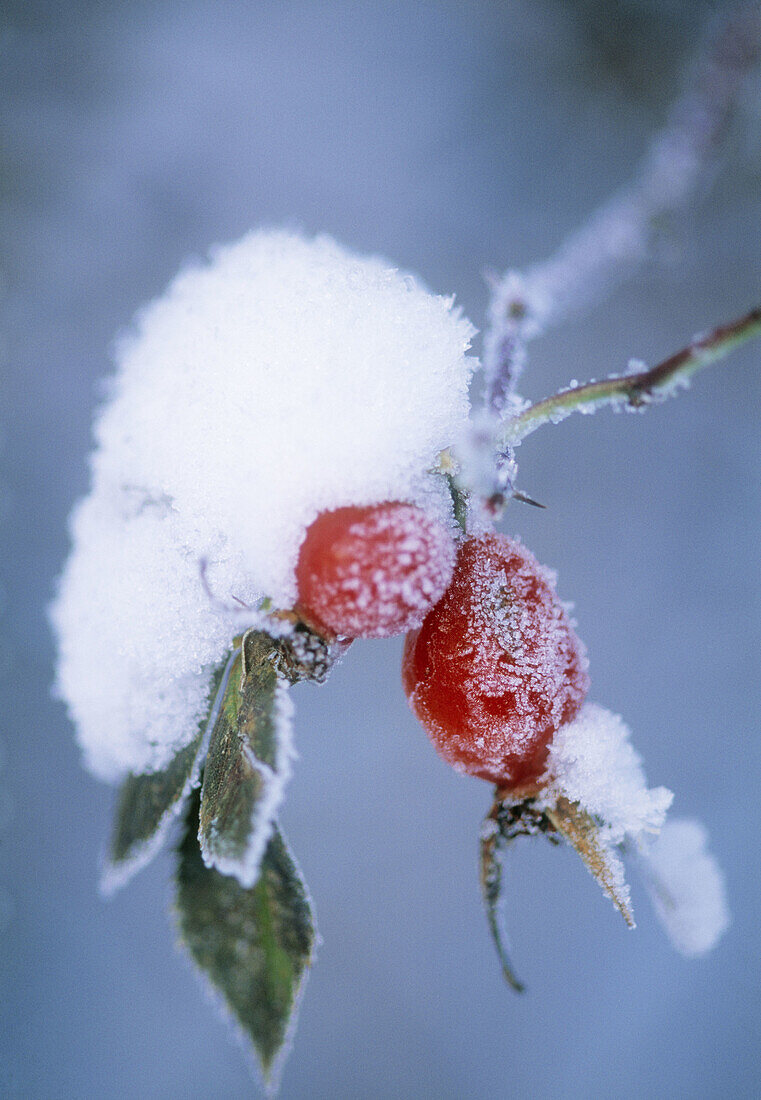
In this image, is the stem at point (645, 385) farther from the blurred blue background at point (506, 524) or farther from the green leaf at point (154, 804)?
the blurred blue background at point (506, 524)

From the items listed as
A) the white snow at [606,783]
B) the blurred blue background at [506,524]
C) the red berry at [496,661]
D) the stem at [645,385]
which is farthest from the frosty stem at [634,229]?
the blurred blue background at [506,524]

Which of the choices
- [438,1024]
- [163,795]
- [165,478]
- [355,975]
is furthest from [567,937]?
[165,478]

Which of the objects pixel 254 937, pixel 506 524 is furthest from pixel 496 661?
pixel 506 524

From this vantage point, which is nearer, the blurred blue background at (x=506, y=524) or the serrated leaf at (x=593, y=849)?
the serrated leaf at (x=593, y=849)

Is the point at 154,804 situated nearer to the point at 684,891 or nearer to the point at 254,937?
the point at 254,937

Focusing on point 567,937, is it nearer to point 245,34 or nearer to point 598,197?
point 598,197
